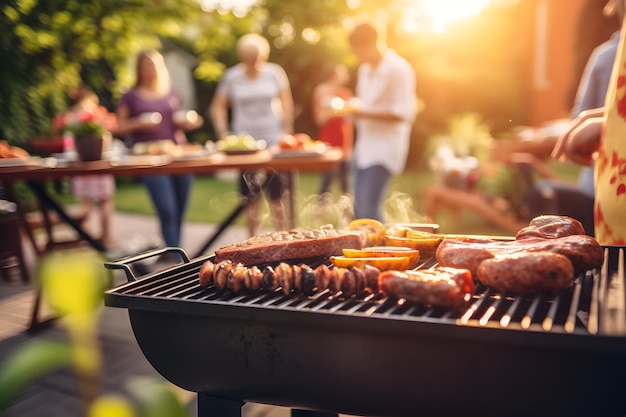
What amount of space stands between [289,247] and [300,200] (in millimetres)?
8931

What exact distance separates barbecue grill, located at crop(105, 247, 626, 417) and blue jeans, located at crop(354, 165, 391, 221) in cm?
408

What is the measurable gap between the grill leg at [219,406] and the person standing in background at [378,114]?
402 cm

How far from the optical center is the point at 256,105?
684cm

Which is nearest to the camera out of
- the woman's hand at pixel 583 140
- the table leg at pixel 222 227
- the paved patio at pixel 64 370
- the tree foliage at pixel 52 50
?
the woman's hand at pixel 583 140

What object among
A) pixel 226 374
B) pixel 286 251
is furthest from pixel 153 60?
pixel 226 374

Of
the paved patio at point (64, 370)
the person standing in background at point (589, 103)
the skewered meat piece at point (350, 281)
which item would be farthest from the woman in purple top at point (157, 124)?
the skewered meat piece at point (350, 281)

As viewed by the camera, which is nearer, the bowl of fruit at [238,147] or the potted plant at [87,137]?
the potted plant at [87,137]

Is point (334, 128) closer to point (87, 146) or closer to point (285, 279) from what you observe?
point (87, 146)

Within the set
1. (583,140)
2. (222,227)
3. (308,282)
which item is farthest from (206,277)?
(222,227)

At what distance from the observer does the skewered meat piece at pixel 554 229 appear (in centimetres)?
192

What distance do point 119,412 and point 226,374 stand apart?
1.13 m

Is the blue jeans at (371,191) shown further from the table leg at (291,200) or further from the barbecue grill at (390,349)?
the barbecue grill at (390,349)

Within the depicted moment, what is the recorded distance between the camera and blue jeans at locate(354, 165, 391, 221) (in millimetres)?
5883

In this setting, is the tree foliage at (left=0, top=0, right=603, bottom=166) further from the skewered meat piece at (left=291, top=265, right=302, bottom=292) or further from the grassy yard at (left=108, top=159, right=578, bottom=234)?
the skewered meat piece at (left=291, top=265, right=302, bottom=292)
